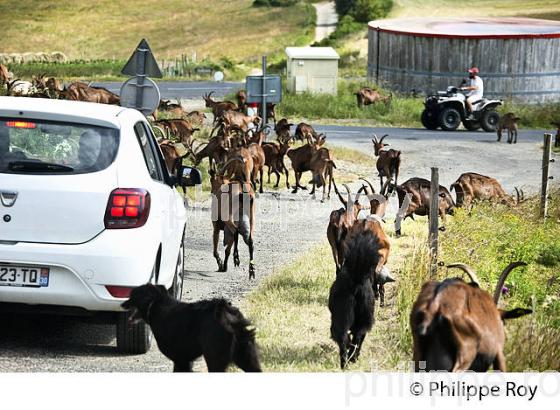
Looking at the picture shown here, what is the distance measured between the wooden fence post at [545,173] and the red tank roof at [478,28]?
866 inches

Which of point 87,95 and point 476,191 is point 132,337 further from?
point 87,95

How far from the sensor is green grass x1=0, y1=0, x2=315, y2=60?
56.6 m

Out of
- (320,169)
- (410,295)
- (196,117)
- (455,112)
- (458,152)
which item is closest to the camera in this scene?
(410,295)

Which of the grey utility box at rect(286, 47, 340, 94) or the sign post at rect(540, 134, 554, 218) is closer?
the sign post at rect(540, 134, 554, 218)

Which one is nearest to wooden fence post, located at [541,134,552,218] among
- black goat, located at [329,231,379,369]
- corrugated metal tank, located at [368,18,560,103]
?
black goat, located at [329,231,379,369]

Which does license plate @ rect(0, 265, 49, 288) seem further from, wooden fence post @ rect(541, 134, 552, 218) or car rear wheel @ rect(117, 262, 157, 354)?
wooden fence post @ rect(541, 134, 552, 218)

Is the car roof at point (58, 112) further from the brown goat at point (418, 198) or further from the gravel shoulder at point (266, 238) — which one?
the brown goat at point (418, 198)

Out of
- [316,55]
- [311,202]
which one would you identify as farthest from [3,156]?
[316,55]

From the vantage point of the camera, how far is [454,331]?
6094 millimetres

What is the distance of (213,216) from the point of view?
39.2 ft

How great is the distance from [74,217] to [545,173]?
936cm

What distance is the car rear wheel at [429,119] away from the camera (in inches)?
1280

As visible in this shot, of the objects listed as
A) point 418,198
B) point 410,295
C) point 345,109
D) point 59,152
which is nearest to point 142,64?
point 418,198

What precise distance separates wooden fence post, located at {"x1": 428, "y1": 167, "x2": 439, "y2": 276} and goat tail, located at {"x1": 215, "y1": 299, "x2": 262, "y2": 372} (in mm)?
3676
